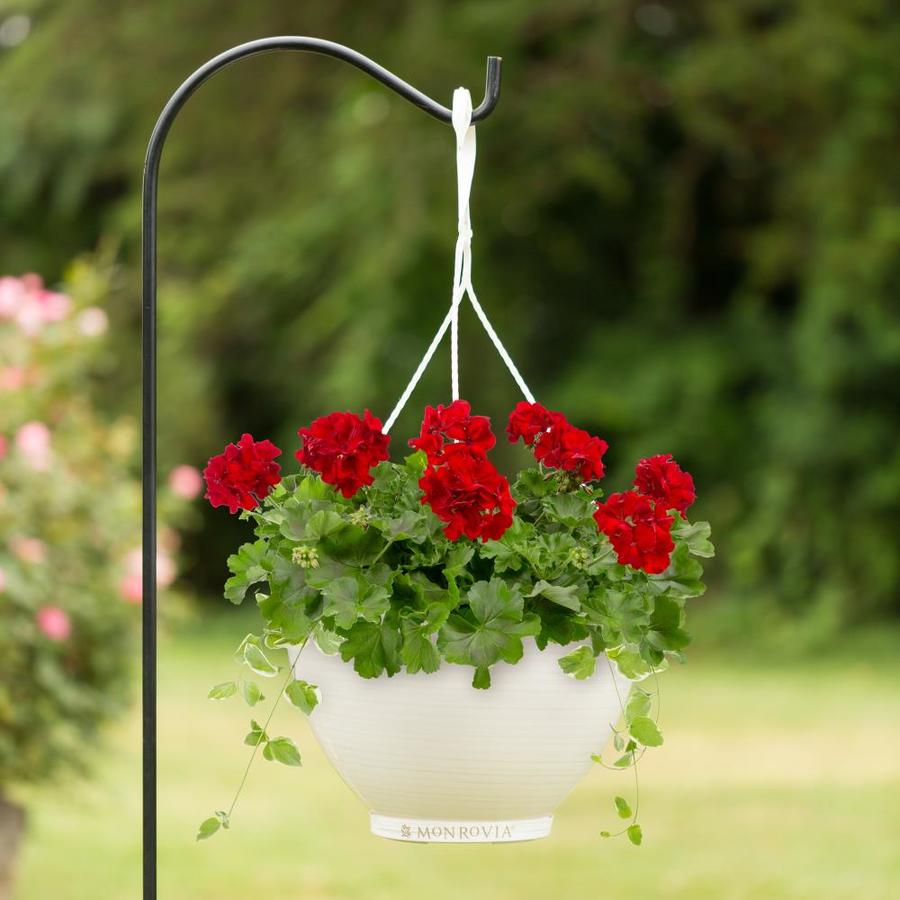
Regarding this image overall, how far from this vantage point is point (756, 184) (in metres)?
10.8

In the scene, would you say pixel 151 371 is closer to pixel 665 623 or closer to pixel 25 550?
pixel 665 623

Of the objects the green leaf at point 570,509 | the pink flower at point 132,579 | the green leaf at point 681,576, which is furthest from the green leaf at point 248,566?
the pink flower at point 132,579

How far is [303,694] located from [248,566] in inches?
6.0

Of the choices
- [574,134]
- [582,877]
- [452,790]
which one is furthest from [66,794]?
[574,134]

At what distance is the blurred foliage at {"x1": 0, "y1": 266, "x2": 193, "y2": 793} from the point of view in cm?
385

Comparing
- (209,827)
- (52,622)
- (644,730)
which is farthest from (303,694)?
(52,622)

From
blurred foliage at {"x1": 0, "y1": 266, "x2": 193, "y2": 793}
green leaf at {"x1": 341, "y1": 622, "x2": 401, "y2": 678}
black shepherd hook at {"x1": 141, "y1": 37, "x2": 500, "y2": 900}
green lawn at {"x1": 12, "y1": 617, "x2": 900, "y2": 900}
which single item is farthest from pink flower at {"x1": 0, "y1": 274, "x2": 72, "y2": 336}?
green leaf at {"x1": 341, "y1": 622, "x2": 401, "y2": 678}

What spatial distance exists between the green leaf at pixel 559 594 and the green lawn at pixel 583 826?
9.19ft

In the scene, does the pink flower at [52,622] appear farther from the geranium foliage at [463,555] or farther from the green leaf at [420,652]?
the green leaf at [420,652]

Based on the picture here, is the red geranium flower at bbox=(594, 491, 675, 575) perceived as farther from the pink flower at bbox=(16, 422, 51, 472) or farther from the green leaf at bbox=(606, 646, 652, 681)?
the pink flower at bbox=(16, 422, 51, 472)

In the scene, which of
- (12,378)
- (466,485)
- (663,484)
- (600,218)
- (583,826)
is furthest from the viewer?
(600,218)

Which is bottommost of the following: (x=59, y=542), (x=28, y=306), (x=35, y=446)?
(x=59, y=542)

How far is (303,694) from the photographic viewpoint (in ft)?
5.56

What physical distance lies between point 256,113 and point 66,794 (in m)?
5.90
